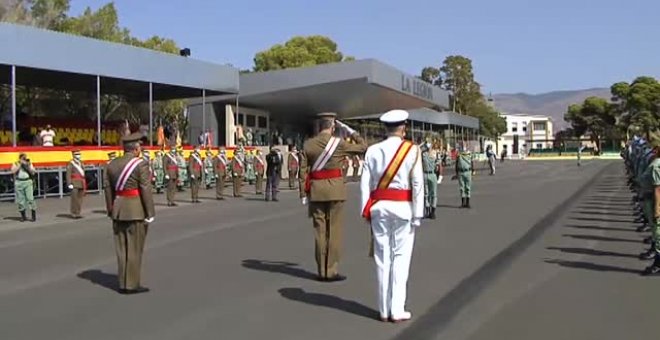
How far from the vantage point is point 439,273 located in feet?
32.7

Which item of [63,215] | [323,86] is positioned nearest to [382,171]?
[63,215]

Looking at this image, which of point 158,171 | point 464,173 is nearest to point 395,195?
point 464,173

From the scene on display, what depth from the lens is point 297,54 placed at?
218 ft

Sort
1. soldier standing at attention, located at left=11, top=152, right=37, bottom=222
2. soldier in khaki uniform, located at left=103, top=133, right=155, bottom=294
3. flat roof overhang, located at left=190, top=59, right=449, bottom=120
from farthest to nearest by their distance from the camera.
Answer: flat roof overhang, located at left=190, top=59, right=449, bottom=120 < soldier standing at attention, located at left=11, top=152, right=37, bottom=222 < soldier in khaki uniform, located at left=103, top=133, right=155, bottom=294

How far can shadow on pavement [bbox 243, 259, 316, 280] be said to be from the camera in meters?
9.98

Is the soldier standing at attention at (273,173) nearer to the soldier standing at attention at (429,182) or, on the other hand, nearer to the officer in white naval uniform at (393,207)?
the soldier standing at attention at (429,182)

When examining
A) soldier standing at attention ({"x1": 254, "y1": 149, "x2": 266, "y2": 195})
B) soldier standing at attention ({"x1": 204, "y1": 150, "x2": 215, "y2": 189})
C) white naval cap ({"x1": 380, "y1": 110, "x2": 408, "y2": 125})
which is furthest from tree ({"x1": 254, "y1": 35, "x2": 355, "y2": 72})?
white naval cap ({"x1": 380, "y1": 110, "x2": 408, "y2": 125})

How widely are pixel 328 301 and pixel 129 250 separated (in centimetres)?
241

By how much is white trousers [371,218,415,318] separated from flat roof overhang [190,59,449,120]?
104 ft

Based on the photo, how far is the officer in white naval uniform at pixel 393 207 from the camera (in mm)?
7113

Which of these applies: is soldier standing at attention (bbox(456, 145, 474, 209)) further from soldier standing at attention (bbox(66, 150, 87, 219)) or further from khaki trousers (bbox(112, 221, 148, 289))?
khaki trousers (bbox(112, 221, 148, 289))

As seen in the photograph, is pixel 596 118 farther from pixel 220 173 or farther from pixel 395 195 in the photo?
pixel 395 195

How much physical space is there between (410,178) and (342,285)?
7.74 feet

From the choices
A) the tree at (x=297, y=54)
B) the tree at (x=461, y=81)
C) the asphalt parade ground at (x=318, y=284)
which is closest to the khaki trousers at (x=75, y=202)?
the asphalt parade ground at (x=318, y=284)
